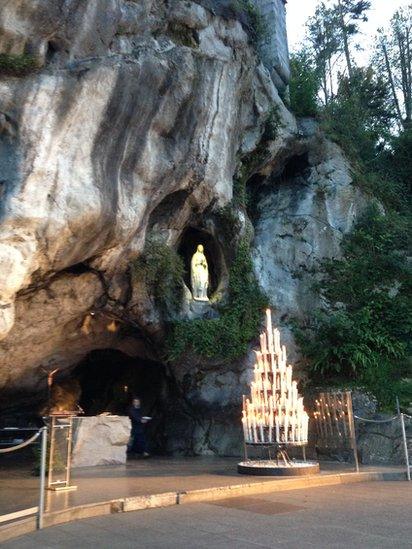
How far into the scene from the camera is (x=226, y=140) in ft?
41.0

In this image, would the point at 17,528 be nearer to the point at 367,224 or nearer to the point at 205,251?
the point at 205,251

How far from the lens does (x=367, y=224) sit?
16500 mm

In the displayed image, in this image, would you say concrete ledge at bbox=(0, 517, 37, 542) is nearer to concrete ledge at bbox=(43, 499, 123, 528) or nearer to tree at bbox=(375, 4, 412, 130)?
concrete ledge at bbox=(43, 499, 123, 528)

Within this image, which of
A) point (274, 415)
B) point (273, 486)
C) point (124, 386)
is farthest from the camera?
point (124, 386)

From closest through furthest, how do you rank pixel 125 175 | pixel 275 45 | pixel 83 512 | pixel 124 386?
1. pixel 83 512
2. pixel 125 175
3. pixel 124 386
4. pixel 275 45

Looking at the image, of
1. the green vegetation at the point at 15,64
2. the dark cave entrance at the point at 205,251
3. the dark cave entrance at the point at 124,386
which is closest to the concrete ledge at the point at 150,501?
the green vegetation at the point at 15,64

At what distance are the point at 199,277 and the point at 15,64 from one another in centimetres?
619

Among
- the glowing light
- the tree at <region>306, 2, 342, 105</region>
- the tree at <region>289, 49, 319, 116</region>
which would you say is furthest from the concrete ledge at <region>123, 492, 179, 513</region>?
the tree at <region>306, 2, 342, 105</region>

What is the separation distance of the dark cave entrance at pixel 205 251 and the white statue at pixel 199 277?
599mm

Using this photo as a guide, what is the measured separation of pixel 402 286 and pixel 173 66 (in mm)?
8610

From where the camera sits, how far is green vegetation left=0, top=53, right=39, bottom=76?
8578 mm

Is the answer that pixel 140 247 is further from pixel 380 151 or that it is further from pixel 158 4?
pixel 380 151

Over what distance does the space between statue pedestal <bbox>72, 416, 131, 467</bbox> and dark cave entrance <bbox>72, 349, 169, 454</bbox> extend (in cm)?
307

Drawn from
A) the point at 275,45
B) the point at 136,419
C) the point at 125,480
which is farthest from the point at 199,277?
the point at 275,45
